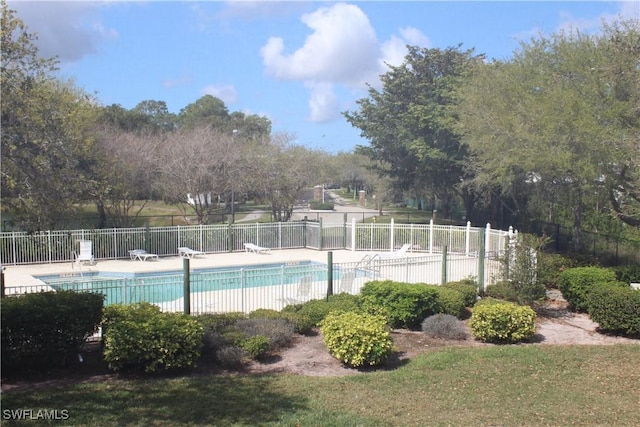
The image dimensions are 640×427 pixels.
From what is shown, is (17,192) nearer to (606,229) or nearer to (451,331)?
(451,331)

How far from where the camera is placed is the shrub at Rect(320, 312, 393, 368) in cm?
975

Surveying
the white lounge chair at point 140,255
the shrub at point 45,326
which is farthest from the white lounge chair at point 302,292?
the white lounge chair at point 140,255

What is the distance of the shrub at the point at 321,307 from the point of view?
40.7 ft

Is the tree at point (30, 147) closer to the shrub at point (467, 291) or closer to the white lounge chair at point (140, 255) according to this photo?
the shrub at point (467, 291)

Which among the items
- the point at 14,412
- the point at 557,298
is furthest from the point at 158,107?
the point at 14,412

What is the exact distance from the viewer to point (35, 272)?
790 inches

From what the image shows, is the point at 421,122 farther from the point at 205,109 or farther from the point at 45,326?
the point at 205,109

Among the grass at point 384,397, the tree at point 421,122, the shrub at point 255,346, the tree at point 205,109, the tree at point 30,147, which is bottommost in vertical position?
the grass at point 384,397

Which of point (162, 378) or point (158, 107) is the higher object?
point (158, 107)

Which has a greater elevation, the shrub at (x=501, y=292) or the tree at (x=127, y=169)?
the tree at (x=127, y=169)

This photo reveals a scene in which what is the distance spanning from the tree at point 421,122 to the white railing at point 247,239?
8198mm

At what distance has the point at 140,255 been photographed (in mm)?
23016

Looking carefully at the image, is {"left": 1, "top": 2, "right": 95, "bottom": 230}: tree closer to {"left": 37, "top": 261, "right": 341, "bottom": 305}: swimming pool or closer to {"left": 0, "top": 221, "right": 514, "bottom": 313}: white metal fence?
{"left": 0, "top": 221, "right": 514, "bottom": 313}: white metal fence

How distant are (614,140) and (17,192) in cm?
1517
